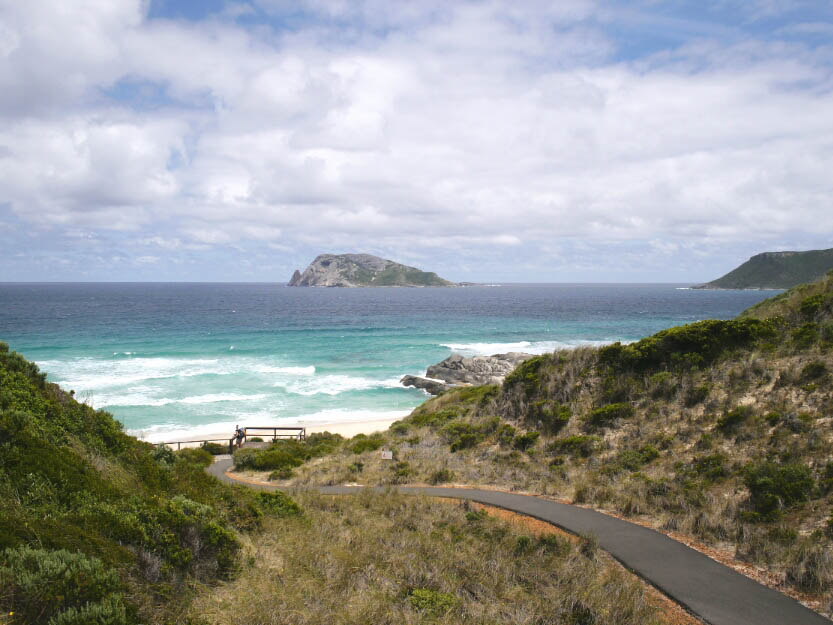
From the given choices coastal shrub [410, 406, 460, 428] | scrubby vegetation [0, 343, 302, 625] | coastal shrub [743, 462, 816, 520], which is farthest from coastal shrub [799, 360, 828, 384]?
scrubby vegetation [0, 343, 302, 625]

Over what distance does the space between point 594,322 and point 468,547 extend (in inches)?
3688

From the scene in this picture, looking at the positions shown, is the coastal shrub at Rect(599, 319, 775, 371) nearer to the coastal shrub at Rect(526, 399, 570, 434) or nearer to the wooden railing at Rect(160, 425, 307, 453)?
the coastal shrub at Rect(526, 399, 570, 434)

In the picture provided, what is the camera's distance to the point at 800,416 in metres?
12.5

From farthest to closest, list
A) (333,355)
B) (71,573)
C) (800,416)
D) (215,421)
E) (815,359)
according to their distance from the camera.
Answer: (333,355) < (215,421) < (815,359) < (800,416) < (71,573)

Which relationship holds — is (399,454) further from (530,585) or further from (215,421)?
(215,421)

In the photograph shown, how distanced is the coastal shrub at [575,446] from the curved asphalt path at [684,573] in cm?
413

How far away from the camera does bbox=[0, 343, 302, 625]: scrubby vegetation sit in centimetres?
478

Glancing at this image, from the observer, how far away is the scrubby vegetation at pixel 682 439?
9742 millimetres

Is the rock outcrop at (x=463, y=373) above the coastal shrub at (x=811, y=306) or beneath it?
beneath

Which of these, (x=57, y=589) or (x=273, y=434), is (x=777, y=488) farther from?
(x=273, y=434)

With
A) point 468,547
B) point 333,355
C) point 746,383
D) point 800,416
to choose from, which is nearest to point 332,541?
point 468,547

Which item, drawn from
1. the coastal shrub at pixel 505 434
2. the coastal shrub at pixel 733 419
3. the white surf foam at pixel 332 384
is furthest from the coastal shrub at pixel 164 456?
the white surf foam at pixel 332 384

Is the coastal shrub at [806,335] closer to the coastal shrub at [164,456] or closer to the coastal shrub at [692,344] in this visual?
the coastal shrub at [692,344]

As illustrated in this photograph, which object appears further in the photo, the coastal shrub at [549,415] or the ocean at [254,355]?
the ocean at [254,355]
